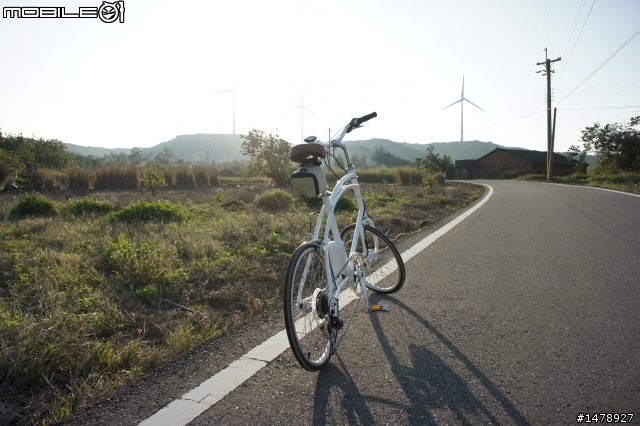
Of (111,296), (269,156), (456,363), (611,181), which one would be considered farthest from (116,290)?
(611,181)

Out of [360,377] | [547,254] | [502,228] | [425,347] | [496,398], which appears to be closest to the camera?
[496,398]

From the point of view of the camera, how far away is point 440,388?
240 cm

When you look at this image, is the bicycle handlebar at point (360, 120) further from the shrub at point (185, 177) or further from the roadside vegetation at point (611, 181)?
the shrub at point (185, 177)

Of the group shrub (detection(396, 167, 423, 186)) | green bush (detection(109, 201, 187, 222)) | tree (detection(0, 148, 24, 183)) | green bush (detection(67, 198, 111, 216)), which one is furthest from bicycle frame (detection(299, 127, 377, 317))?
shrub (detection(396, 167, 423, 186))

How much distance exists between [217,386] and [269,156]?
24767mm

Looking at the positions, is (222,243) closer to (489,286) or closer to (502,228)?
(489,286)

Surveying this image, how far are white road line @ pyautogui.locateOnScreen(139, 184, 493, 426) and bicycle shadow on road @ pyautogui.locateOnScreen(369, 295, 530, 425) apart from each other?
72 cm

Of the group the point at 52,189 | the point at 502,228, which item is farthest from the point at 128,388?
the point at 52,189

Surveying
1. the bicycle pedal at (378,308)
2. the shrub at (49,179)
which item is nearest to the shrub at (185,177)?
the shrub at (49,179)

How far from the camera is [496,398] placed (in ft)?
7.49

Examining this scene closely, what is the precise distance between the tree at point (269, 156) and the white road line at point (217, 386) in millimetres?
22827

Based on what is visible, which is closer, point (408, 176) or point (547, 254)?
point (547, 254)

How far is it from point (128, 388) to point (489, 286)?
10.3ft

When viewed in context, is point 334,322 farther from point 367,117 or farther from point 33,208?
point 33,208
